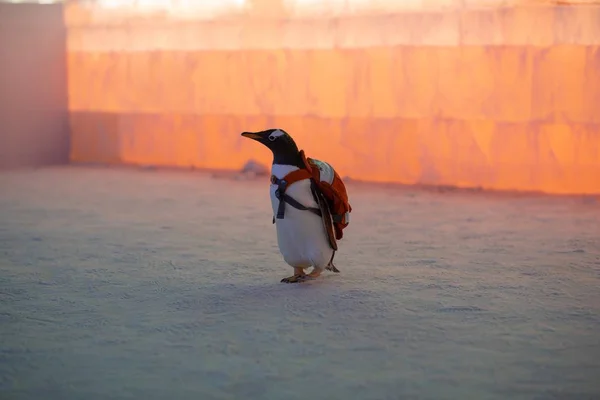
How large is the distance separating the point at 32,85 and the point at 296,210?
7.25 m

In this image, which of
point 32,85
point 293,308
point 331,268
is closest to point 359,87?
point 32,85

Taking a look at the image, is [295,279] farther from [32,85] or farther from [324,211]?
[32,85]

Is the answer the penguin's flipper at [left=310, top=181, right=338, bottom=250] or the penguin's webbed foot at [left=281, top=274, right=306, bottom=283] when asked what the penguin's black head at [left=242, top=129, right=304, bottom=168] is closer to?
the penguin's flipper at [left=310, top=181, right=338, bottom=250]

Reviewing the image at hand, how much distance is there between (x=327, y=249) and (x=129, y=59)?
21.6ft

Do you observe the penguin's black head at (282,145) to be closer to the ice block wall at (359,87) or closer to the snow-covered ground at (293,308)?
the snow-covered ground at (293,308)

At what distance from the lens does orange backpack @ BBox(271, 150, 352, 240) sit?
164 inches

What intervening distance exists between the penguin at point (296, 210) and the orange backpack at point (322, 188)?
0.01m

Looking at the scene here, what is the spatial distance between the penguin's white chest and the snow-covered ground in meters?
0.16

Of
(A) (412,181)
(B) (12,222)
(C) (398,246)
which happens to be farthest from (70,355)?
(A) (412,181)

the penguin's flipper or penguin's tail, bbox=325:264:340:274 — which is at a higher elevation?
the penguin's flipper

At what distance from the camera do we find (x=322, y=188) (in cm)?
421

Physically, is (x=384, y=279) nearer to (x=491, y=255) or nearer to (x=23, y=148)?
(x=491, y=255)

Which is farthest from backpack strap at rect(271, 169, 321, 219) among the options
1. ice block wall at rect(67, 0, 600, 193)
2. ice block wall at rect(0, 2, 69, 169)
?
ice block wall at rect(0, 2, 69, 169)

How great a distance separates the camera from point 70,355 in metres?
3.20
